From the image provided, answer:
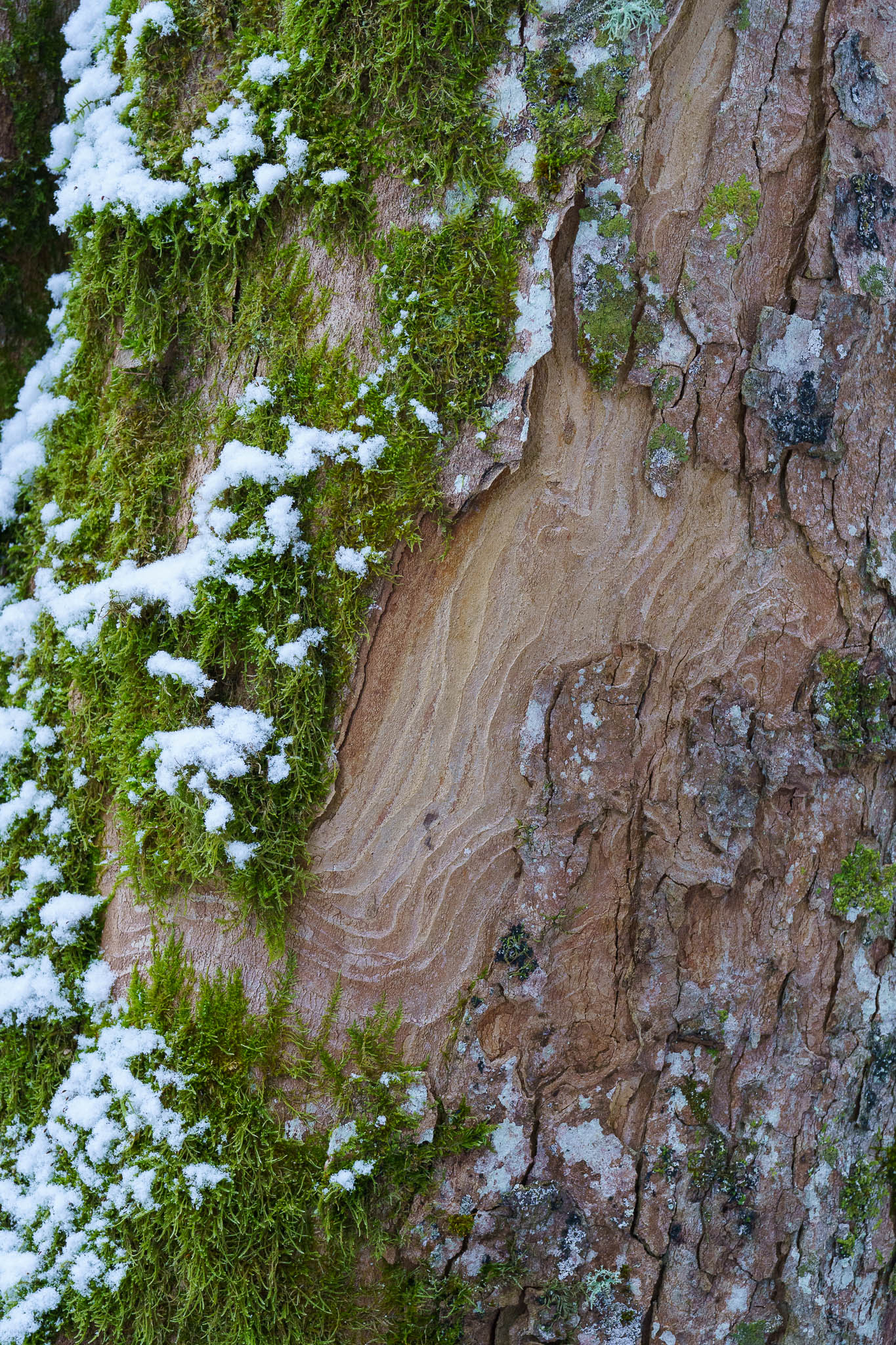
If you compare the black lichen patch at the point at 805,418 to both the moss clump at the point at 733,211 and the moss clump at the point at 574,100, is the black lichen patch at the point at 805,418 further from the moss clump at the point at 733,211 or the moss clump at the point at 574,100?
the moss clump at the point at 574,100

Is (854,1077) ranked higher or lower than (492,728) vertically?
lower

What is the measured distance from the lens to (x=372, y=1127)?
1424 mm

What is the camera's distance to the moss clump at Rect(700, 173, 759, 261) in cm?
144

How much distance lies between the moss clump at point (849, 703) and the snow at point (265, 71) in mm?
1418

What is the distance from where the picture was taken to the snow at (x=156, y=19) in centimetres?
158

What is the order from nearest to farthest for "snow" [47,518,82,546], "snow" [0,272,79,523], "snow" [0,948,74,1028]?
"snow" [0,948,74,1028] < "snow" [47,518,82,546] < "snow" [0,272,79,523]

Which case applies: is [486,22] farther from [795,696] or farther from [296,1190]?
[296,1190]

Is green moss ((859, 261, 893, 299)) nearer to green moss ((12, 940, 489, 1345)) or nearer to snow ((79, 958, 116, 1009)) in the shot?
green moss ((12, 940, 489, 1345))

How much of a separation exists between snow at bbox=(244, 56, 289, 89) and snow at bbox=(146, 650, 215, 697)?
40.3 inches

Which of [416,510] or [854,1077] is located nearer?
[416,510]

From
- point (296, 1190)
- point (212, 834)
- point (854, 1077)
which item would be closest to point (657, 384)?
point (212, 834)

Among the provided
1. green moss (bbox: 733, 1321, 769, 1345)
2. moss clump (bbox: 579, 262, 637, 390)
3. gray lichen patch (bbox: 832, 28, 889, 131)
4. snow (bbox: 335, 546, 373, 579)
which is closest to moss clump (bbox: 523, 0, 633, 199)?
moss clump (bbox: 579, 262, 637, 390)

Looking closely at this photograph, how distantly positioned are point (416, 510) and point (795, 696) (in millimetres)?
764

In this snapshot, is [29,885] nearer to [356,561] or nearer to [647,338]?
[356,561]
